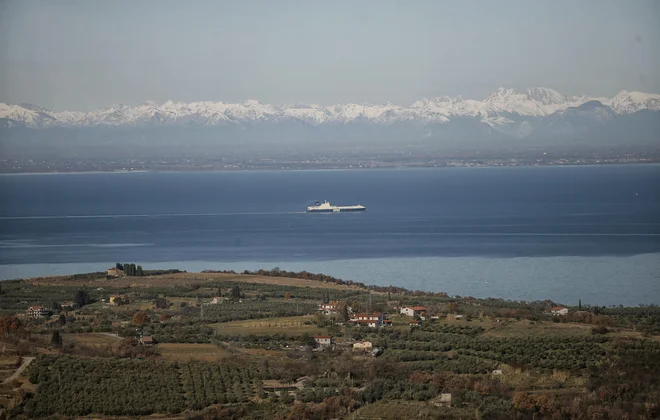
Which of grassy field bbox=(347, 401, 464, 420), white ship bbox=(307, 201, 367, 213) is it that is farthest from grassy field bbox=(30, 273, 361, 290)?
white ship bbox=(307, 201, 367, 213)

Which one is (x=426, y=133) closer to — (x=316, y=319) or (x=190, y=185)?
(x=190, y=185)

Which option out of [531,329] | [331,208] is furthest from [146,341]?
[331,208]

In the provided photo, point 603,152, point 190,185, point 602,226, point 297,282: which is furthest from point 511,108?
point 297,282

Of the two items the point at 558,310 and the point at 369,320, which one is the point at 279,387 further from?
the point at 558,310

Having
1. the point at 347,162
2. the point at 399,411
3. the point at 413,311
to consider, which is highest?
the point at 347,162

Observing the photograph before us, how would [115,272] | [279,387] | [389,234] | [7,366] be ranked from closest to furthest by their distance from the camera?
[279,387]
[7,366]
[115,272]
[389,234]

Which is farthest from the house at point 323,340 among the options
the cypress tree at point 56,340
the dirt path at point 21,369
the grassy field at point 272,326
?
the dirt path at point 21,369

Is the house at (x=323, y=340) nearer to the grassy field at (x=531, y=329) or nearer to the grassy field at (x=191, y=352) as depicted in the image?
the grassy field at (x=191, y=352)
